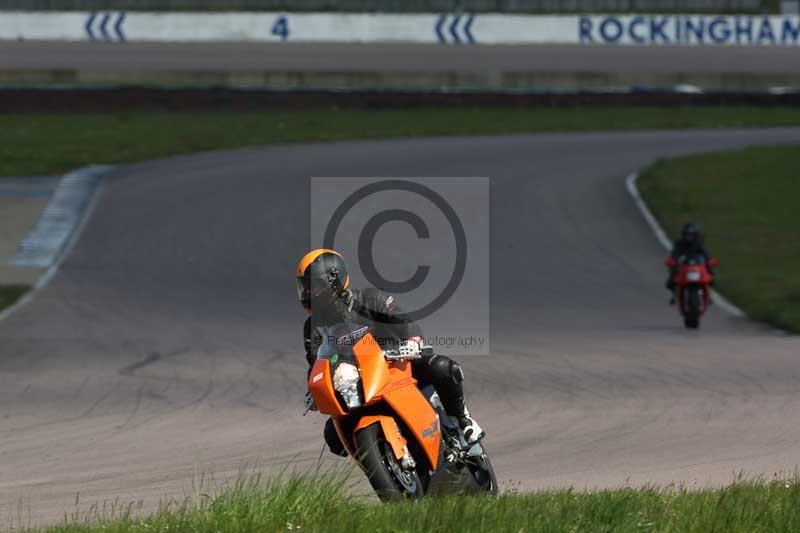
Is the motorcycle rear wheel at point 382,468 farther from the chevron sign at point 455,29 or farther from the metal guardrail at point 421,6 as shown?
the metal guardrail at point 421,6

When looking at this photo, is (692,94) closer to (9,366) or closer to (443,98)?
(443,98)

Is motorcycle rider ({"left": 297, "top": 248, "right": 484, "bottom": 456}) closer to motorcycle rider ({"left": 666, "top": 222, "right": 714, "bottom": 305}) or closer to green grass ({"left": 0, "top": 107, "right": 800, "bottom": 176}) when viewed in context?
motorcycle rider ({"left": 666, "top": 222, "right": 714, "bottom": 305})

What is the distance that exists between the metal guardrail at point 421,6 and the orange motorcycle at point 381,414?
37.2 meters

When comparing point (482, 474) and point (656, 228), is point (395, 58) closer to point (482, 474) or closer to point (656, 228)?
point (656, 228)

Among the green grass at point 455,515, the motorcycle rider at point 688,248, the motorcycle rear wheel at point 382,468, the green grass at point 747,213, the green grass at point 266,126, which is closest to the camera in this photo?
the green grass at point 455,515

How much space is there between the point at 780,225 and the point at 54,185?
44.4ft

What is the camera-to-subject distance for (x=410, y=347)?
6.91 m

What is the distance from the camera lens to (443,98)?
38.6m

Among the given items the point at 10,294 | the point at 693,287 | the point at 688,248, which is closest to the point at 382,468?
the point at 693,287

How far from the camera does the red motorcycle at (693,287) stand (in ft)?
52.7

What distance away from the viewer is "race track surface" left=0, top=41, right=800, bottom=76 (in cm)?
3922

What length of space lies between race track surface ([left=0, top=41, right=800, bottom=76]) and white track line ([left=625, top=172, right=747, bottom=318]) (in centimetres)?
1287

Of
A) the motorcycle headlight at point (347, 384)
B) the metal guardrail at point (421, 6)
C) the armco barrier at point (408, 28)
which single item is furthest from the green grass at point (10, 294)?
the metal guardrail at point (421, 6)

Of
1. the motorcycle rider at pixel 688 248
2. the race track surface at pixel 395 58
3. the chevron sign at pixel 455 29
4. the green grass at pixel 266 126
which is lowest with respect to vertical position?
the motorcycle rider at pixel 688 248
